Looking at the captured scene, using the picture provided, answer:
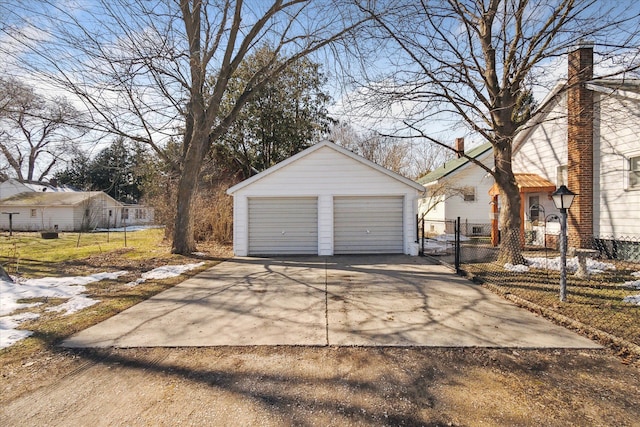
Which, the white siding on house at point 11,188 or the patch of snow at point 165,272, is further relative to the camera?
the white siding on house at point 11,188

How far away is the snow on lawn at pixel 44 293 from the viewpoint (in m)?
4.43

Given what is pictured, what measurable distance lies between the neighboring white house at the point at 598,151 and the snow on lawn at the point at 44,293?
1021 cm

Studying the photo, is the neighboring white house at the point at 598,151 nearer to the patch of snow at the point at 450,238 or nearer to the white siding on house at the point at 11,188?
the patch of snow at the point at 450,238

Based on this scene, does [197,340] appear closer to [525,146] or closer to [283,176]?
[283,176]

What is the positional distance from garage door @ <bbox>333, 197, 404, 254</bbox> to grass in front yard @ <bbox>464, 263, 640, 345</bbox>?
3.23m

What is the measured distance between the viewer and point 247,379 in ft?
9.99

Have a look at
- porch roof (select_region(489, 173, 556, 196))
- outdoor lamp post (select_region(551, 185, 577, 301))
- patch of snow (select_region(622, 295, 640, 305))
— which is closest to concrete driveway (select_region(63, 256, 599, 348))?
outdoor lamp post (select_region(551, 185, 577, 301))

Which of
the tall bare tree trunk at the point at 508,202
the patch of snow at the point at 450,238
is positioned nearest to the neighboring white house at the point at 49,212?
the patch of snow at the point at 450,238

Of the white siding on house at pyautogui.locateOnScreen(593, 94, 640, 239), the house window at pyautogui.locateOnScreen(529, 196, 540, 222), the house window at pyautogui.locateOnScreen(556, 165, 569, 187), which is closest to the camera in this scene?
the white siding on house at pyautogui.locateOnScreen(593, 94, 640, 239)

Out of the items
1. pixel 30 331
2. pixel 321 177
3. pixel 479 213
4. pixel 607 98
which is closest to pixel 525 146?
pixel 607 98

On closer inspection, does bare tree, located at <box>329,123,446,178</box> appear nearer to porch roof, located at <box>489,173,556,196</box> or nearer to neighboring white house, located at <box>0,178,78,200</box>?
porch roof, located at <box>489,173,556,196</box>

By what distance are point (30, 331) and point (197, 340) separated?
2345mm

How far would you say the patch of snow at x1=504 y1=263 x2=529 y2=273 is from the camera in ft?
25.6

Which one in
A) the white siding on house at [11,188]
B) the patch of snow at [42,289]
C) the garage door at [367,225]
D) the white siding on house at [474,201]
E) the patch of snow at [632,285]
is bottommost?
the patch of snow at [42,289]
